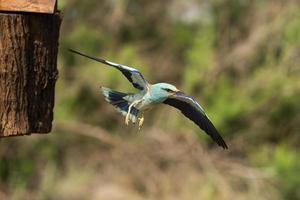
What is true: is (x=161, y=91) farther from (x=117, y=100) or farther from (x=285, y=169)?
(x=285, y=169)

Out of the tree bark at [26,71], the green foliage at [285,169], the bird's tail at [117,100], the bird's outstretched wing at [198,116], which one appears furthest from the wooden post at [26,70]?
the green foliage at [285,169]

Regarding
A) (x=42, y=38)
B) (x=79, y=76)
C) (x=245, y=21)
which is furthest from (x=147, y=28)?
(x=42, y=38)

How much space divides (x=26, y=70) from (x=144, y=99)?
0.58 m

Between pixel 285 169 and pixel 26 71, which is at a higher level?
pixel 26 71

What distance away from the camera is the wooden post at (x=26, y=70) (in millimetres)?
2607

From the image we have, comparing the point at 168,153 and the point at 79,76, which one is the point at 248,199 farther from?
the point at 79,76

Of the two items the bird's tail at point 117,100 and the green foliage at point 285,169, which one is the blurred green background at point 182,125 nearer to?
the green foliage at point 285,169

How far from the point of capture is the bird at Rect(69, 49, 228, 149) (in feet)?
7.43

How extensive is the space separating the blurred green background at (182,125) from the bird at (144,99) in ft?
17.0

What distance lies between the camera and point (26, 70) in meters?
2.64

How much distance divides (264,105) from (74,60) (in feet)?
8.37

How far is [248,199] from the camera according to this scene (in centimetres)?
796

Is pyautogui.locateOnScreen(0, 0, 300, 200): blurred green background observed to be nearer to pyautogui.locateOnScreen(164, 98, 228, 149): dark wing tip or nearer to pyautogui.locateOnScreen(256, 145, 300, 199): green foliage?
pyautogui.locateOnScreen(256, 145, 300, 199): green foliage

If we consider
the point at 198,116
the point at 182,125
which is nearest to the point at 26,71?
the point at 198,116
